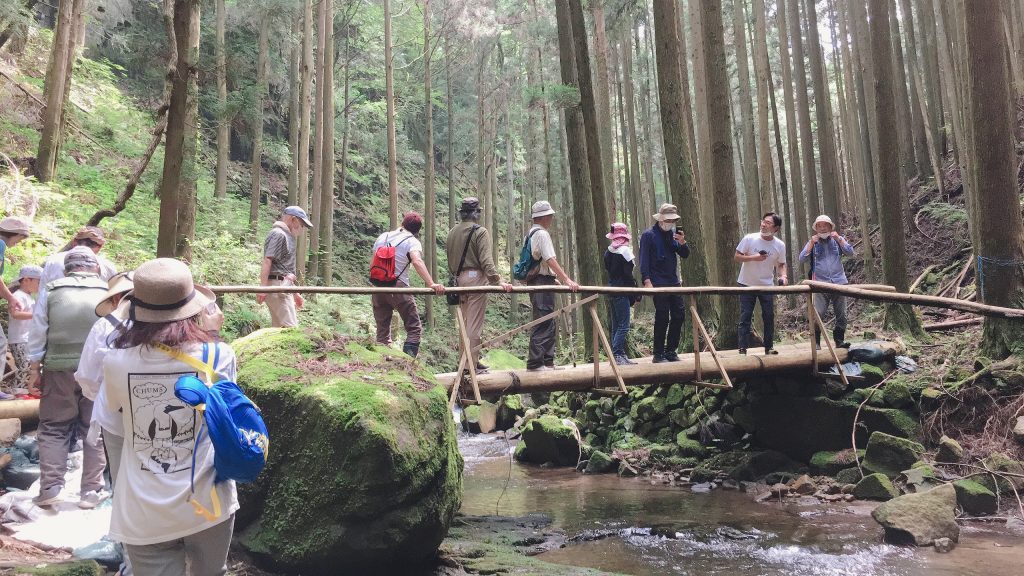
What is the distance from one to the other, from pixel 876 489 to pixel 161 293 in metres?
7.68

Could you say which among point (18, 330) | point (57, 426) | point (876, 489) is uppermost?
point (18, 330)

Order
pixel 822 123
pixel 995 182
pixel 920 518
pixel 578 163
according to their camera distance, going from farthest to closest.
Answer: pixel 822 123 → pixel 578 163 → pixel 995 182 → pixel 920 518

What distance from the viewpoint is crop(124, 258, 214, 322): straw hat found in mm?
2641

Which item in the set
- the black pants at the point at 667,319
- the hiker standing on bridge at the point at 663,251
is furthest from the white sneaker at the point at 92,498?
the black pants at the point at 667,319

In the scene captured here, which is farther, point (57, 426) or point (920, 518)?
point (920, 518)

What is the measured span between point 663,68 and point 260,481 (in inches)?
344

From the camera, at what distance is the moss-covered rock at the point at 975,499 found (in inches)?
271

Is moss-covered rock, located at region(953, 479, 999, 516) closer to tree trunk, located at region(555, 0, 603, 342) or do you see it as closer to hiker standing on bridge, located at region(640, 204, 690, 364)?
hiker standing on bridge, located at region(640, 204, 690, 364)

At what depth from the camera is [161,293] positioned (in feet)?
8.70

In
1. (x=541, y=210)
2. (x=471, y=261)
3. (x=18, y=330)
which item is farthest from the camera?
(x=18, y=330)

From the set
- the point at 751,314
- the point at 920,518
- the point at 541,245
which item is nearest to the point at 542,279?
the point at 541,245

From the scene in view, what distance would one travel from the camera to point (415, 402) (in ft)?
16.5

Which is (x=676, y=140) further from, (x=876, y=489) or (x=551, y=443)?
(x=876, y=489)

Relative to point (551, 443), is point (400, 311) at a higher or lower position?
higher
